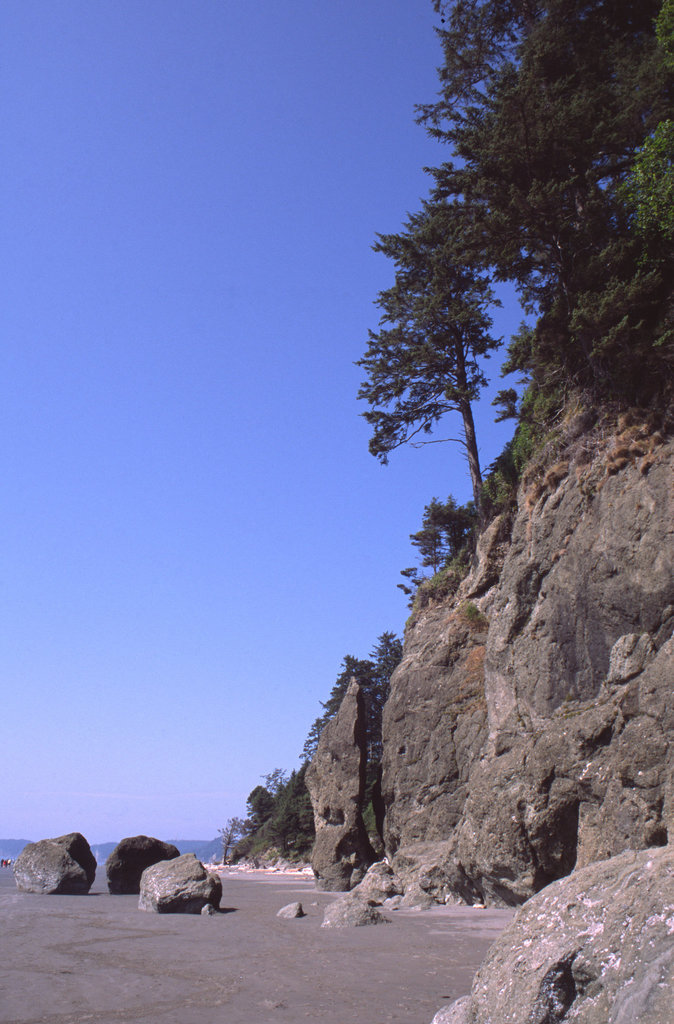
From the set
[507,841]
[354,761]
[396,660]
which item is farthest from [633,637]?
[396,660]

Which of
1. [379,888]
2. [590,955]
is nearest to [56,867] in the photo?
[379,888]

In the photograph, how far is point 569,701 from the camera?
1391cm

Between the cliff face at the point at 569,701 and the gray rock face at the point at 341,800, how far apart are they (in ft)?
11.7

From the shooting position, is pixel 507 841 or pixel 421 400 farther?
pixel 421 400

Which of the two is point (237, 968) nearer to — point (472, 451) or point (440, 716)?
point (440, 716)

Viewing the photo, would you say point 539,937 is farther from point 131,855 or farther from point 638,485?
point 131,855

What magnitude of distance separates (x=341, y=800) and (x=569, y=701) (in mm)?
12372

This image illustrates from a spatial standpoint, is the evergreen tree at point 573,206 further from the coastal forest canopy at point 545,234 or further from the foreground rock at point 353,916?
the foreground rock at point 353,916

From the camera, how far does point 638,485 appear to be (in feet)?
44.5

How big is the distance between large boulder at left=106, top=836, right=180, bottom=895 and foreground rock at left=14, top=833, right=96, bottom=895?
0.86 m

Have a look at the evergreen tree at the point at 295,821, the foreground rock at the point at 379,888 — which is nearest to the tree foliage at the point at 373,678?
the evergreen tree at the point at 295,821

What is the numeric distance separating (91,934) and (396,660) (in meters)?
38.3

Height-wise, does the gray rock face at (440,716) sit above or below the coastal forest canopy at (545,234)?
below

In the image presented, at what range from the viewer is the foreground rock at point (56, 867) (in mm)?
22219
